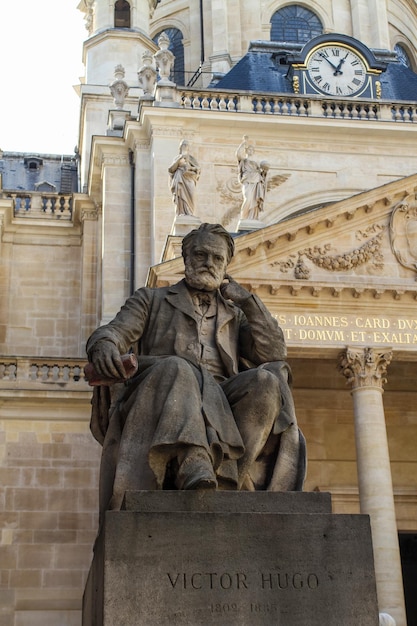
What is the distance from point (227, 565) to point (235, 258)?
1439 cm

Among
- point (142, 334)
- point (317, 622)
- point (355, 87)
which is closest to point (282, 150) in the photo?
point (355, 87)

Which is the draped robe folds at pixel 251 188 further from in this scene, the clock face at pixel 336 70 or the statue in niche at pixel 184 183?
the clock face at pixel 336 70

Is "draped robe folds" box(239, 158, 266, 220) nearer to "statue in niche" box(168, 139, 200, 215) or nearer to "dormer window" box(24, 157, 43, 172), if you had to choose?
"statue in niche" box(168, 139, 200, 215)

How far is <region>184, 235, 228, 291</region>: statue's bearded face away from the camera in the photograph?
6.61 m

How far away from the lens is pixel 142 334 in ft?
21.3

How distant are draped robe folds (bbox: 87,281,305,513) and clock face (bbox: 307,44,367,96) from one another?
2288cm

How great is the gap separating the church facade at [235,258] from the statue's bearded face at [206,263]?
40.2ft

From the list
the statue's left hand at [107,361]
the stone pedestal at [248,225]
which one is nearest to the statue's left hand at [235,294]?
the statue's left hand at [107,361]

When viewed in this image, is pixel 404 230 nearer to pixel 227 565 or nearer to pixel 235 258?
pixel 235 258

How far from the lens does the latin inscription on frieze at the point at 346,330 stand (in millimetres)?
19531

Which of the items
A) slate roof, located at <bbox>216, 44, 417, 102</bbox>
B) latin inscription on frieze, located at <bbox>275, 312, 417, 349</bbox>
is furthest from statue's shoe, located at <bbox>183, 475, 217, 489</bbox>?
slate roof, located at <bbox>216, 44, 417, 102</bbox>

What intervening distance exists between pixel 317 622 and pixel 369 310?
15161 millimetres

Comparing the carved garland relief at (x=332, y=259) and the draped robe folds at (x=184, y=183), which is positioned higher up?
the draped robe folds at (x=184, y=183)

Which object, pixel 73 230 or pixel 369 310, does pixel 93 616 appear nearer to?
pixel 369 310
